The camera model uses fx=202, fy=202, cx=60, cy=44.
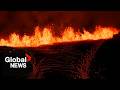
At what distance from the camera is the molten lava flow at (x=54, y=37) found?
9.34ft

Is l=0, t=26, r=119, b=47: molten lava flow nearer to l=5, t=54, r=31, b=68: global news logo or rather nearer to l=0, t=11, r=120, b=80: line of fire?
l=0, t=11, r=120, b=80: line of fire

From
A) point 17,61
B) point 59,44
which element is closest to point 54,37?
point 59,44

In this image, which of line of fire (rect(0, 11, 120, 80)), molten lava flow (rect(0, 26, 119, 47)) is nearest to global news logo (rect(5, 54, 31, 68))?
line of fire (rect(0, 11, 120, 80))

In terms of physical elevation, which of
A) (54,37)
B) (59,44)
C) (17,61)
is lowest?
(17,61)

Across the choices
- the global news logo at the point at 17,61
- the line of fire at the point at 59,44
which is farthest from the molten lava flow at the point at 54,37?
the global news logo at the point at 17,61

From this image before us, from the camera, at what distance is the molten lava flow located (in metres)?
2.85

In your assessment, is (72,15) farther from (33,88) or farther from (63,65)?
(33,88)

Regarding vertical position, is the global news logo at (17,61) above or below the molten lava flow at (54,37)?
below

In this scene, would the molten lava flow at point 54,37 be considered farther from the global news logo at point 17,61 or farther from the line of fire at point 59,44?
the global news logo at point 17,61

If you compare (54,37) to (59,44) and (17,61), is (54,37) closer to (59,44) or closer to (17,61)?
(59,44)

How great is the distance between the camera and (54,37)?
9.38ft

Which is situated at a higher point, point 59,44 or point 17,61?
point 59,44
